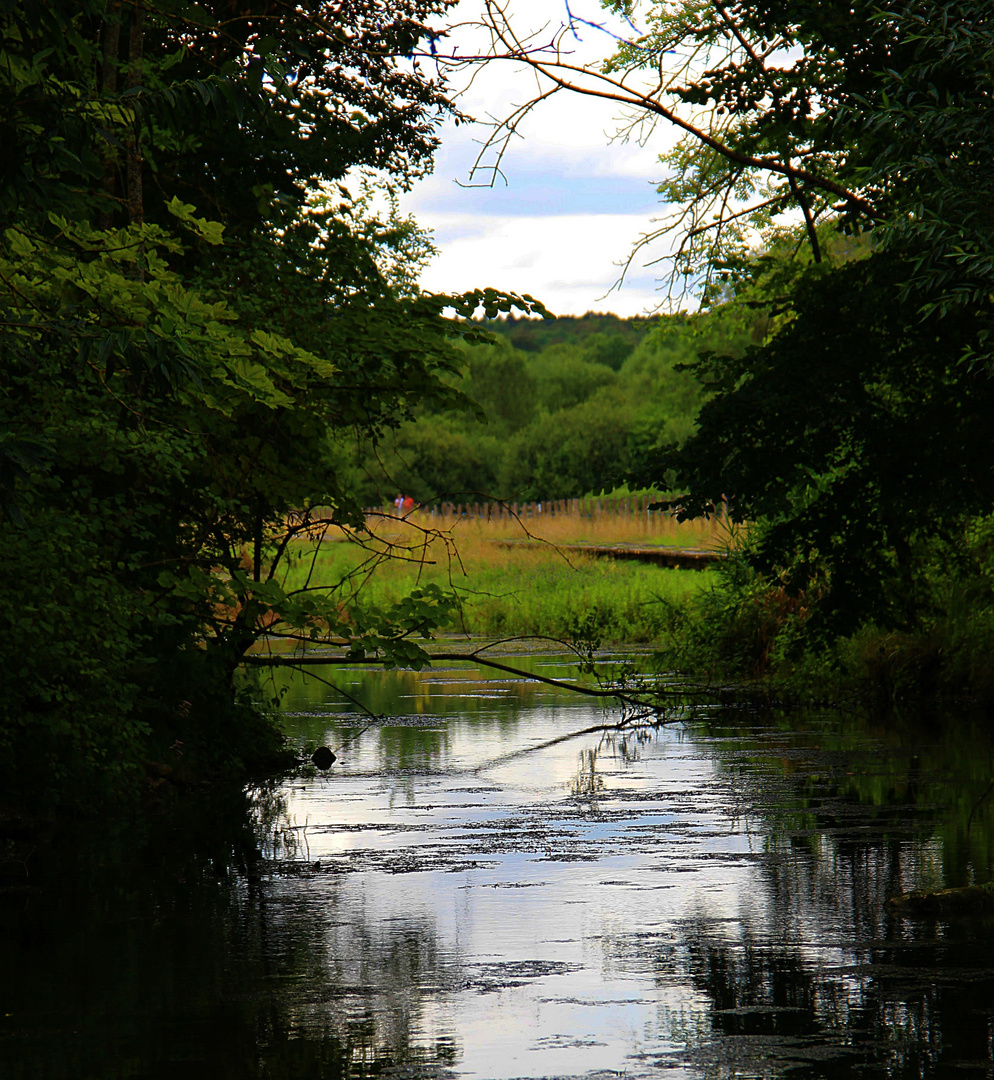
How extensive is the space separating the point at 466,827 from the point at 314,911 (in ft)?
9.28

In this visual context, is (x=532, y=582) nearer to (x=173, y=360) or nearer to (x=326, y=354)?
(x=326, y=354)

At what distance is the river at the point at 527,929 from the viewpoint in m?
6.20

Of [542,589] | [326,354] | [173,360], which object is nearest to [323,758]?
[326,354]

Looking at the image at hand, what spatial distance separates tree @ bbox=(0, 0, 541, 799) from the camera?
8789mm

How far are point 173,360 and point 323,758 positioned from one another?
9.17 meters

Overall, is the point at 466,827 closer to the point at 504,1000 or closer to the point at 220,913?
the point at 220,913

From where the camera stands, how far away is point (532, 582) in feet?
124

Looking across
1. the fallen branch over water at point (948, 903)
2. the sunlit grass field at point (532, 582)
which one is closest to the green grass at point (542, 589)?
the sunlit grass field at point (532, 582)

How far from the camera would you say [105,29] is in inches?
563

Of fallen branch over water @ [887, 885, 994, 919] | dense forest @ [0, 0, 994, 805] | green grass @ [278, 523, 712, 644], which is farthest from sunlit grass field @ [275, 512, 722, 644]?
fallen branch over water @ [887, 885, 994, 919]

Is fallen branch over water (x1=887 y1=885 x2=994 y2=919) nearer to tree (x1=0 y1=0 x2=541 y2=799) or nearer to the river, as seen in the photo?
the river

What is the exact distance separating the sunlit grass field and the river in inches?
332

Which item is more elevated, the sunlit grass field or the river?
the sunlit grass field

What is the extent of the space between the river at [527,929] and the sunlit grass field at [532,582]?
8441mm
